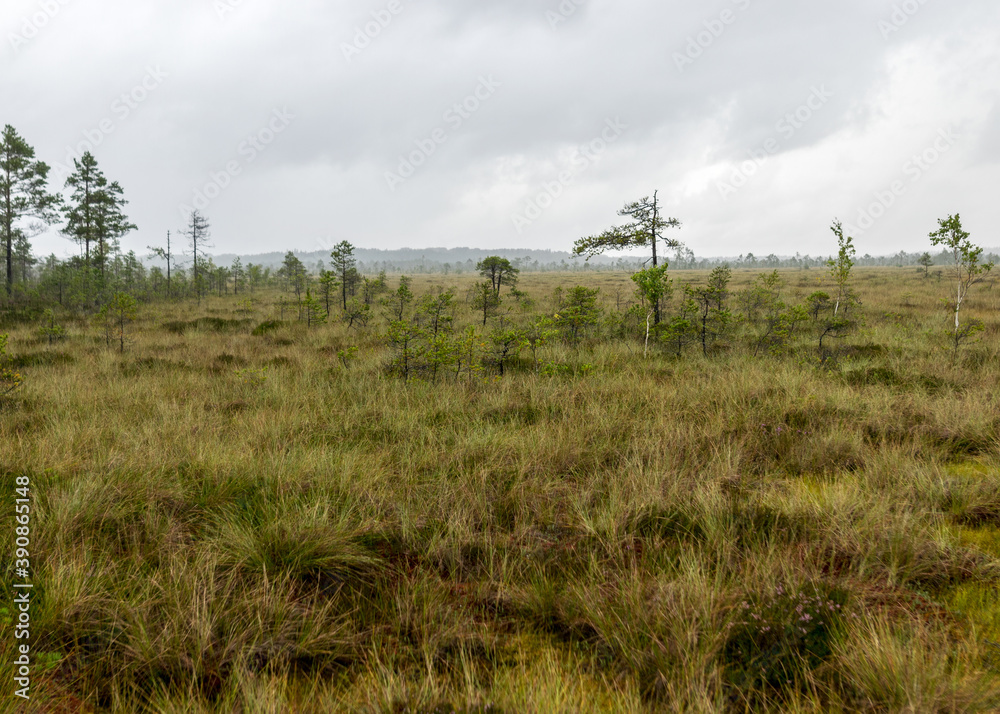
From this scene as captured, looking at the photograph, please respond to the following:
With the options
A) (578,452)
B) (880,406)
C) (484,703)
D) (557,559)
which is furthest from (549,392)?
(484,703)

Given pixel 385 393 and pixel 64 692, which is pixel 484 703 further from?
pixel 385 393

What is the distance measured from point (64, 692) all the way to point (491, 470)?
2818 mm

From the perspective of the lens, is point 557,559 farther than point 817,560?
Yes

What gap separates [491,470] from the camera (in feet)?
12.8

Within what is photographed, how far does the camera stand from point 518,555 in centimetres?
282

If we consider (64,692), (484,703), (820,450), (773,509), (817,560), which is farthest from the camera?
(820,450)

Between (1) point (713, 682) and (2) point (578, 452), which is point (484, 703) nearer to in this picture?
(1) point (713, 682)

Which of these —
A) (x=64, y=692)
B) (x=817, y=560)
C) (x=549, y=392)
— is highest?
(x=549, y=392)

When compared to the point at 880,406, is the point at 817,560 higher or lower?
lower

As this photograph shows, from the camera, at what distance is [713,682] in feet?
6.00

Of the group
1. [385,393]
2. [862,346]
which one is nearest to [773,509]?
[385,393]

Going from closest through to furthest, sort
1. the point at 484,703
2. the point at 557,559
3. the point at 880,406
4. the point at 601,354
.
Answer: the point at 484,703 < the point at 557,559 < the point at 880,406 < the point at 601,354

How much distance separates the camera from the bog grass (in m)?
1.87

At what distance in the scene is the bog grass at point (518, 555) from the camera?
1871 millimetres
